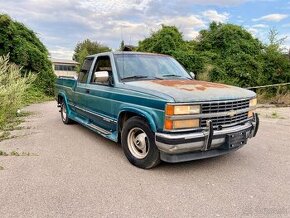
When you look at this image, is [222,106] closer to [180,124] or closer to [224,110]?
[224,110]

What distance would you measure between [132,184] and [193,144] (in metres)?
1.01

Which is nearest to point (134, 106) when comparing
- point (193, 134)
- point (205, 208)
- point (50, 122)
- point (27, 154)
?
point (193, 134)

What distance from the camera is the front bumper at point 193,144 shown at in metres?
3.97

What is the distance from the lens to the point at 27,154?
5348mm

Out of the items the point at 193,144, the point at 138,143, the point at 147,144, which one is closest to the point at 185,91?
the point at 193,144

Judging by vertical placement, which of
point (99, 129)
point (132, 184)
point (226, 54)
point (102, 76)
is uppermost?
point (226, 54)

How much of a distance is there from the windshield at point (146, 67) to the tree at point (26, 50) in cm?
1347

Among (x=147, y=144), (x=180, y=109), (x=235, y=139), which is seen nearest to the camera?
(x=180, y=109)

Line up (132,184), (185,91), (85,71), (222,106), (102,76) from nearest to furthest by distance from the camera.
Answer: (132,184) → (185,91) → (222,106) → (102,76) → (85,71)

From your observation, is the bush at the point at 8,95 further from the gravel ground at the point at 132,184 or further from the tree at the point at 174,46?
the tree at the point at 174,46

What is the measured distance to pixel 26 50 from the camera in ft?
61.4

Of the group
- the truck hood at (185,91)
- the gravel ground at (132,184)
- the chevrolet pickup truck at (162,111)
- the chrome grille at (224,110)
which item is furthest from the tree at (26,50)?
the chrome grille at (224,110)

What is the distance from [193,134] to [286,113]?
7.78 metres

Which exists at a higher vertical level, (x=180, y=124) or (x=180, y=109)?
(x=180, y=109)
